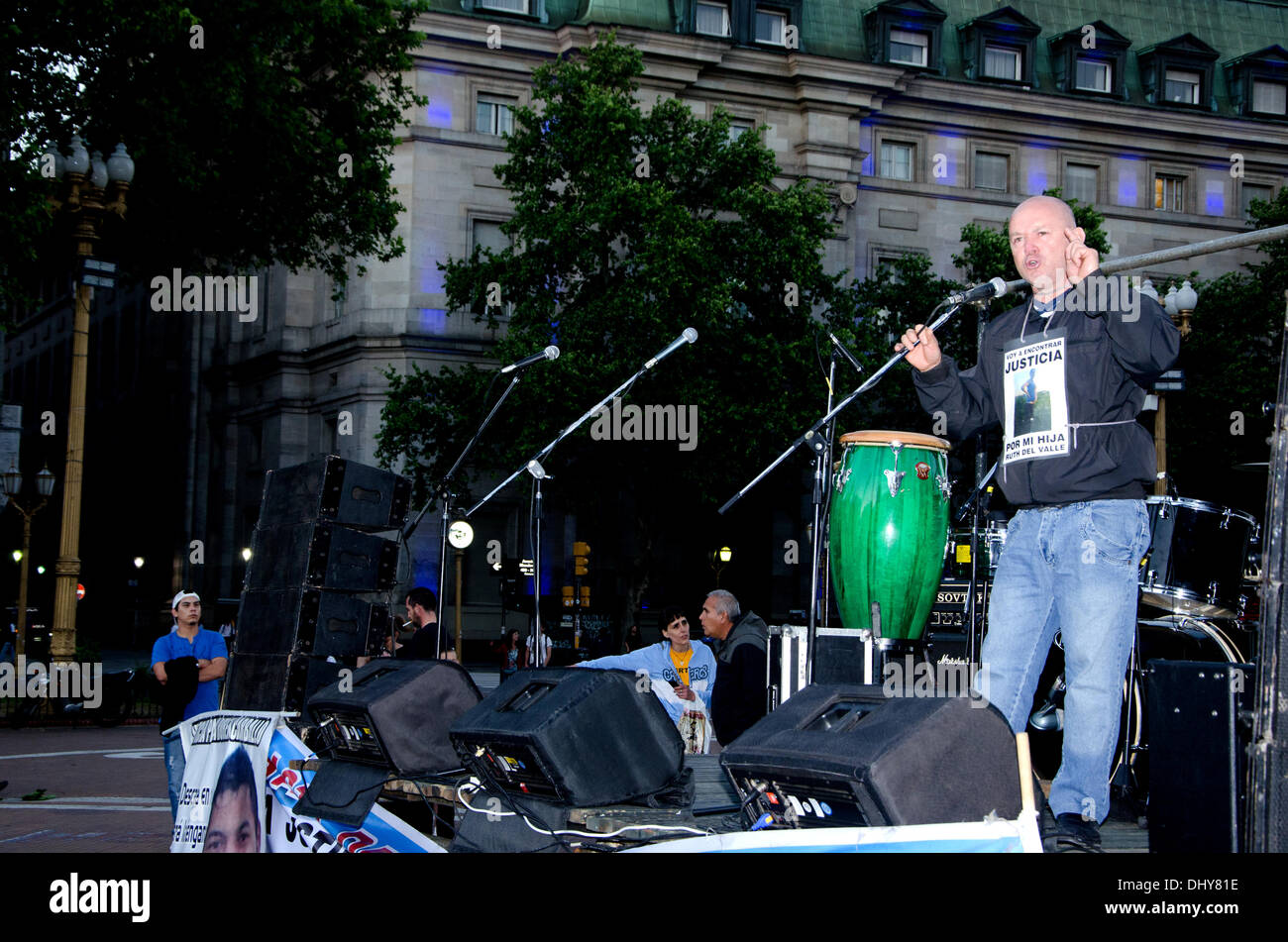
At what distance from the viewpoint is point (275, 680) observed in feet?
30.4

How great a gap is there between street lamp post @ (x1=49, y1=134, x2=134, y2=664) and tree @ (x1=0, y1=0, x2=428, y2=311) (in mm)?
589

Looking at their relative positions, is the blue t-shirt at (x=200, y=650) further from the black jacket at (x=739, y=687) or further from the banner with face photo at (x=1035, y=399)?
the banner with face photo at (x=1035, y=399)

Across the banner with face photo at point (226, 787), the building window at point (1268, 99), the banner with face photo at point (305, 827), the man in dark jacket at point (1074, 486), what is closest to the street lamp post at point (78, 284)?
the banner with face photo at point (226, 787)

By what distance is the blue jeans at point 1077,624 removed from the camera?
5027 millimetres

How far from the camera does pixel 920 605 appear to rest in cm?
932

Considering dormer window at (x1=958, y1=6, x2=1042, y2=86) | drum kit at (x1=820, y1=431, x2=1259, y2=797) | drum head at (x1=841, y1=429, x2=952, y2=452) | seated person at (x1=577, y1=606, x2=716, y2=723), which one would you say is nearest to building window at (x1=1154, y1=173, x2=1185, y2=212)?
dormer window at (x1=958, y1=6, x2=1042, y2=86)

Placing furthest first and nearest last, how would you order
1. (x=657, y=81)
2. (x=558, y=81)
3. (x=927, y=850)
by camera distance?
(x=657, y=81)
(x=558, y=81)
(x=927, y=850)

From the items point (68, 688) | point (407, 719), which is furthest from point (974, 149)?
point (407, 719)

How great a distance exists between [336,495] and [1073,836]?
616cm

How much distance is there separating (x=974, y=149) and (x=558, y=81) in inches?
758

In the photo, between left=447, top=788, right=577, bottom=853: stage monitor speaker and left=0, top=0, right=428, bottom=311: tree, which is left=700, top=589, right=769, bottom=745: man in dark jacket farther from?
left=0, top=0, right=428, bottom=311: tree

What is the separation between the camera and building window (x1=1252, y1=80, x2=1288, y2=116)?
5194 centimetres
